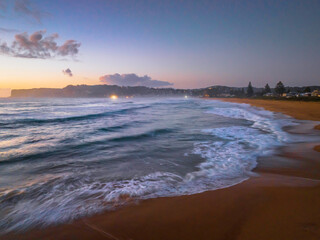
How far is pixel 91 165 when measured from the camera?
234 inches

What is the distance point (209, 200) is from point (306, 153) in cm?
527

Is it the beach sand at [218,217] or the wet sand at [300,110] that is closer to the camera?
the beach sand at [218,217]

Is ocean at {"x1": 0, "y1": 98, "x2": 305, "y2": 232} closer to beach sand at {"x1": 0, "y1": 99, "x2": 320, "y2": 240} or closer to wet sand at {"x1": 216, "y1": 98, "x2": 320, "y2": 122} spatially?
beach sand at {"x1": 0, "y1": 99, "x2": 320, "y2": 240}

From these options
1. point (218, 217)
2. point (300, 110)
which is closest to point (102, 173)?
point (218, 217)

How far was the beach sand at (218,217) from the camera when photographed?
95.8 inches

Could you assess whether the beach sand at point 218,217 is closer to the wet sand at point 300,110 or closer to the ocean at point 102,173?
the ocean at point 102,173

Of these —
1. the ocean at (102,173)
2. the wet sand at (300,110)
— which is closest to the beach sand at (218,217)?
the ocean at (102,173)

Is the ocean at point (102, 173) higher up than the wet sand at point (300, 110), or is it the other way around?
the wet sand at point (300, 110)

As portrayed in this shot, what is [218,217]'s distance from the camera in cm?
283

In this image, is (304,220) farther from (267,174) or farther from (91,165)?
(91,165)

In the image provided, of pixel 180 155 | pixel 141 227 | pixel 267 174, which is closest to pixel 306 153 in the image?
pixel 267 174

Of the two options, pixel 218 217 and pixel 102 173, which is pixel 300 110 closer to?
pixel 218 217

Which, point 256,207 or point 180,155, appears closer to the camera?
point 256,207

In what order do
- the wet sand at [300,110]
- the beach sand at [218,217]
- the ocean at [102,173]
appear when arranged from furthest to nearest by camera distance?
the wet sand at [300,110] → the ocean at [102,173] → the beach sand at [218,217]
